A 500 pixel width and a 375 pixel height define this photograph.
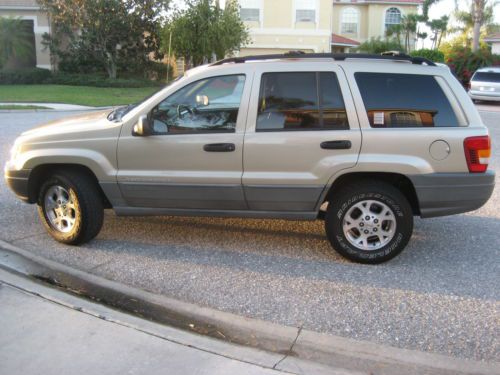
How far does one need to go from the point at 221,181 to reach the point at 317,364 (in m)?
2.04

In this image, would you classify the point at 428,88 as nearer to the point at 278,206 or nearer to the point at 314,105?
the point at 314,105

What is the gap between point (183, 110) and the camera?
4.94 meters

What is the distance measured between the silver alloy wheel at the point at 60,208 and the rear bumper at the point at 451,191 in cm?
327

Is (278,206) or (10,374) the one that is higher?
(278,206)

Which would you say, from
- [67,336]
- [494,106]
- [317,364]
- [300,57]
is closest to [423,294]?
[317,364]

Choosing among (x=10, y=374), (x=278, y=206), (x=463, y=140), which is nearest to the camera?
(x=10, y=374)

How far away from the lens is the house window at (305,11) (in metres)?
35.6

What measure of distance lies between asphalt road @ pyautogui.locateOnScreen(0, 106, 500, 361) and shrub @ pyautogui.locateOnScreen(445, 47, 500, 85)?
29.9m

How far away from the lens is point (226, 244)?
534 cm

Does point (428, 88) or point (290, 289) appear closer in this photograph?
point (290, 289)

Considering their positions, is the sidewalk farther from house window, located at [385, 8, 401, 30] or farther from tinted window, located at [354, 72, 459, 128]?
house window, located at [385, 8, 401, 30]

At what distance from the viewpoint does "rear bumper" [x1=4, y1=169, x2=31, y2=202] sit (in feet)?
17.2

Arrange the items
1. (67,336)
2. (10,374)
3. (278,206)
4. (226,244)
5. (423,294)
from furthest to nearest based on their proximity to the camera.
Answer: (226,244)
(278,206)
(423,294)
(67,336)
(10,374)

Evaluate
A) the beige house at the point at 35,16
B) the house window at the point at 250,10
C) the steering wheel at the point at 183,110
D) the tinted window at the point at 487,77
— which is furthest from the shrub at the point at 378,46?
the steering wheel at the point at 183,110
